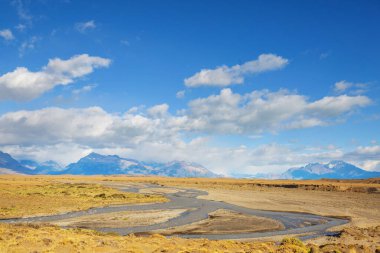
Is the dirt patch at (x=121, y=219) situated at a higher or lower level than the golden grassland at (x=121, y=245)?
lower

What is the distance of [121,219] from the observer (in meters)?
49.7

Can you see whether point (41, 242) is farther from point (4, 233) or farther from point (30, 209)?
point (30, 209)

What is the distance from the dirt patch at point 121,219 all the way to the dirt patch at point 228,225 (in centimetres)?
588

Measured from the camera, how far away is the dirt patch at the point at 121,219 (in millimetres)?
44938

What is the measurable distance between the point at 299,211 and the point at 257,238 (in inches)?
1086

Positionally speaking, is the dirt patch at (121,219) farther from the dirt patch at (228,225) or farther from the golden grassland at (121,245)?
the golden grassland at (121,245)

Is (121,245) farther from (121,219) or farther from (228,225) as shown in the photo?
(121,219)

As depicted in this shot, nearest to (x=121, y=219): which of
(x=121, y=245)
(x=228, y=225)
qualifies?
(x=228, y=225)

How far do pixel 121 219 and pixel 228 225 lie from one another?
14.7 m

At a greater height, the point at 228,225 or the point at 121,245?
the point at 121,245

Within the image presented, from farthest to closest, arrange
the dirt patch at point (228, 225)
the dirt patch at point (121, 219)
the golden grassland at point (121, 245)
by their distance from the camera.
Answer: the dirt patch at point (121, 219) → the dirt patch at point (228, 225) → the golden grassland at point (121, 245)

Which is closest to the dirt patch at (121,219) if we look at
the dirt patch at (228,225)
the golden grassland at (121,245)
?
the dirt patch at (228,225)

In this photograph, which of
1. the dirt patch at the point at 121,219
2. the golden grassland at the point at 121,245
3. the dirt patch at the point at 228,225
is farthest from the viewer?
the dirt patch at the point at 121,219

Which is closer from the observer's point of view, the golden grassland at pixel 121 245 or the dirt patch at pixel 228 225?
the golden grassland at pixel 121 245
